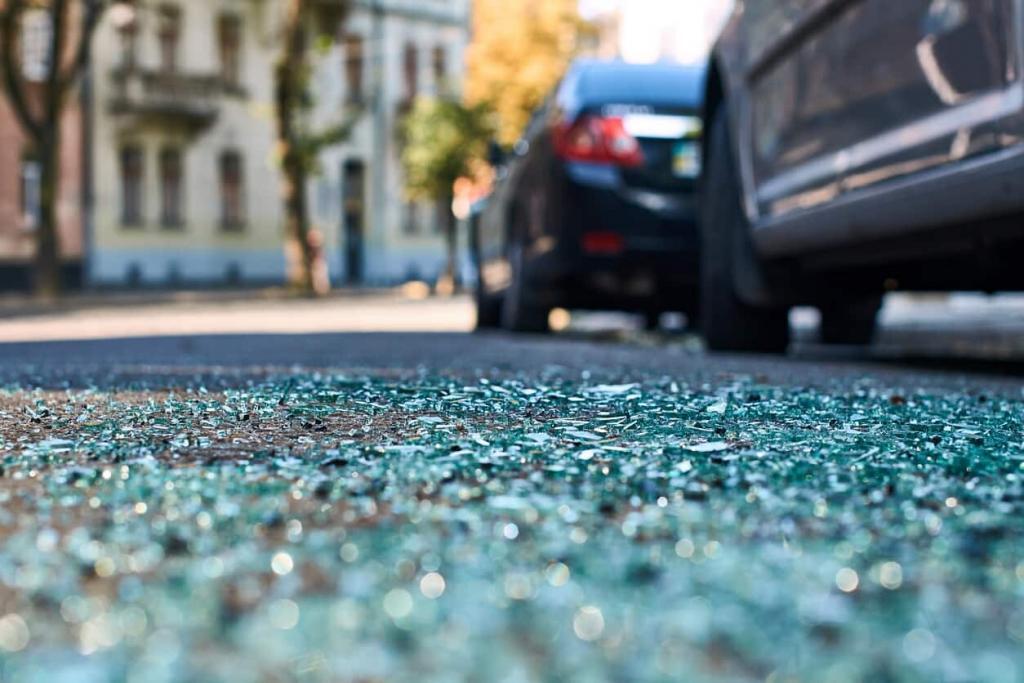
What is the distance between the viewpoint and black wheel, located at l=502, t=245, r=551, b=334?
27.9 feet

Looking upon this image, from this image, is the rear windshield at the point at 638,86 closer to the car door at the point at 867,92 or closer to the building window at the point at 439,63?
the car door at the point at 867,92

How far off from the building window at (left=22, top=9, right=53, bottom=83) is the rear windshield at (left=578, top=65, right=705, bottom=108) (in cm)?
2704

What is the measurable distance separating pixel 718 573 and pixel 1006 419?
1700mm

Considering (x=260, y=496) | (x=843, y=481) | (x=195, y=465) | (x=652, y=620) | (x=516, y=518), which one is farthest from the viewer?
(x=195, y=465)

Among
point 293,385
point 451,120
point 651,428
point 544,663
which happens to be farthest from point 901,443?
point 451,120

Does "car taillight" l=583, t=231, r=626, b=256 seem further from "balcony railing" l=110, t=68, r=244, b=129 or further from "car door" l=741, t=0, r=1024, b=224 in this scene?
"balcony railing" l=110, t=68, r=244, b=129

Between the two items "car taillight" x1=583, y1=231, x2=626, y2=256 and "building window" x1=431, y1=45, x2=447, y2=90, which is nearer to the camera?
"car taillight" x1=583, y1=231, x2=626, y2=256

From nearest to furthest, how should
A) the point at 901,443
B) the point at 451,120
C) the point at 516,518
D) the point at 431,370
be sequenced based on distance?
the point at 516,518 → the point at 901,443 → the point at 431,370 → the point at 451,120

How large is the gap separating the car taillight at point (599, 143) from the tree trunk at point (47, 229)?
57.6 ft

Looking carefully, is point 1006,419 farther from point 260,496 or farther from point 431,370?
point 431,370

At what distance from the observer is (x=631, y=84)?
7688 millimetres

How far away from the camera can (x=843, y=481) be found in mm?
1862

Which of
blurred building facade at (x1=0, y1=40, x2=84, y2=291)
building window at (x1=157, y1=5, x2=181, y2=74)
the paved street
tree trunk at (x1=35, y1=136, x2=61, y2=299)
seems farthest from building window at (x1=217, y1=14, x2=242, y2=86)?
the paved street

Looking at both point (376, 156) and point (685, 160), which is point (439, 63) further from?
point (685, 160)
